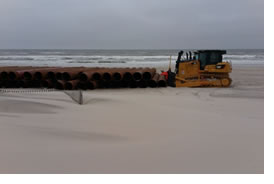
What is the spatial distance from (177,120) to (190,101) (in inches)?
102

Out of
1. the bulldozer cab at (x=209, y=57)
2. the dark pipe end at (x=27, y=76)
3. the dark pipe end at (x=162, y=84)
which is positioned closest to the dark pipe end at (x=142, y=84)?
the dark pipe end at (x=162, y=84)

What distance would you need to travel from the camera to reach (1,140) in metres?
4.54

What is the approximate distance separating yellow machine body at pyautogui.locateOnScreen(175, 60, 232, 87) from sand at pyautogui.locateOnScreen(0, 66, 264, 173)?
383cm

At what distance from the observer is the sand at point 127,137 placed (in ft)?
12.5

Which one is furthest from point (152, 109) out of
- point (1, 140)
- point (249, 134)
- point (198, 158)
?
point (1, 140)

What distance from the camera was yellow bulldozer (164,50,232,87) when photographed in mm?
11484

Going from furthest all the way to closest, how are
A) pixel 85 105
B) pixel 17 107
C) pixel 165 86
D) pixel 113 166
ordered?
pixel 165 86 < pixel 85 105 < pixel 17 107 < pixel 113 166

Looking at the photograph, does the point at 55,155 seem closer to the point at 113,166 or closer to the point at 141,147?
the point at 113,166

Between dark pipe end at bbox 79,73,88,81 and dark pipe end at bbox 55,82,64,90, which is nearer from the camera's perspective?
dark pipe end at bbox 55,82,64,90

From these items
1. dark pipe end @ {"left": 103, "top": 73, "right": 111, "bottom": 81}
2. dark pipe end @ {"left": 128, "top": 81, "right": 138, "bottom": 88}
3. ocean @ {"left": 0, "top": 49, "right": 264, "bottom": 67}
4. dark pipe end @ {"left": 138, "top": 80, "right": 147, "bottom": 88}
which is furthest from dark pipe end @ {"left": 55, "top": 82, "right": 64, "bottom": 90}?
ocean @ {"left": 0, "top": 49, "right": 264, "bottom": 67}

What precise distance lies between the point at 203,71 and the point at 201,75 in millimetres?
275

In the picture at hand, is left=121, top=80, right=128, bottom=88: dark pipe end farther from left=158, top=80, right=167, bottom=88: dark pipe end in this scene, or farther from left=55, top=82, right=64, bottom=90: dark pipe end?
left=55, top=82, right=64, bottom=90: dark pipe end

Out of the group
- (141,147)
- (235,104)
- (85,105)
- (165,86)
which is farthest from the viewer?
(165,86)

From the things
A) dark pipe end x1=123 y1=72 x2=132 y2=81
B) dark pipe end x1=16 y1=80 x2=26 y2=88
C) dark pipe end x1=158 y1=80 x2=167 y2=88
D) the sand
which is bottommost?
the sand
